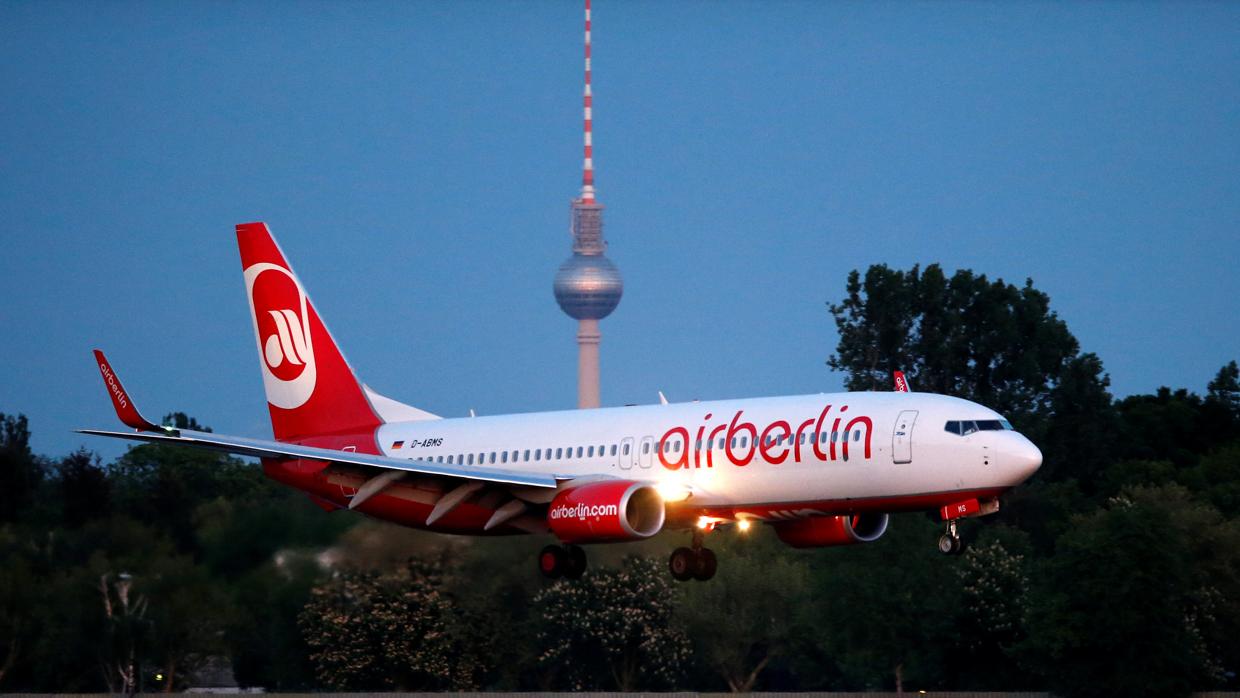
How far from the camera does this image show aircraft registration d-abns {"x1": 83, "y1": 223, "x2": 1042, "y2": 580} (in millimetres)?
51656

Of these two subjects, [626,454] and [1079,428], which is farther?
[1079,428]

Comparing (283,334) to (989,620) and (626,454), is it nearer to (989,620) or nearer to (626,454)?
(626,454)

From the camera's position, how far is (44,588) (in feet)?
231

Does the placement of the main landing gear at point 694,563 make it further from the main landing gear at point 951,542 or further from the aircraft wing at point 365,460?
the main landing gear at point 951,542

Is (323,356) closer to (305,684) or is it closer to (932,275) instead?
(305,684)

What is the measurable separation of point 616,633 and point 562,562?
31.0 meters

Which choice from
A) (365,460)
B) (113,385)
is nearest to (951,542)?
(365,460)

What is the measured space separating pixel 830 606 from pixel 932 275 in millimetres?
41029

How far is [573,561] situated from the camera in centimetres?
5841

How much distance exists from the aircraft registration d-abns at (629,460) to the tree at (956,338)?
198ft

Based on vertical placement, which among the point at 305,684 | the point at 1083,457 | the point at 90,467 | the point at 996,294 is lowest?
the point at 305,684

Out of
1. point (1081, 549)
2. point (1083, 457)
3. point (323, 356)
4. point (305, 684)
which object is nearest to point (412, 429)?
point (323, 356)

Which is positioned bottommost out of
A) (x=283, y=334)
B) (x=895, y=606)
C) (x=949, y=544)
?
(x=949, y=544)

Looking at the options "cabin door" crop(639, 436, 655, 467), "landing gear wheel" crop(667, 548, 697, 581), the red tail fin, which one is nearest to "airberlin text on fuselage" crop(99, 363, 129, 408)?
the red tail fin
